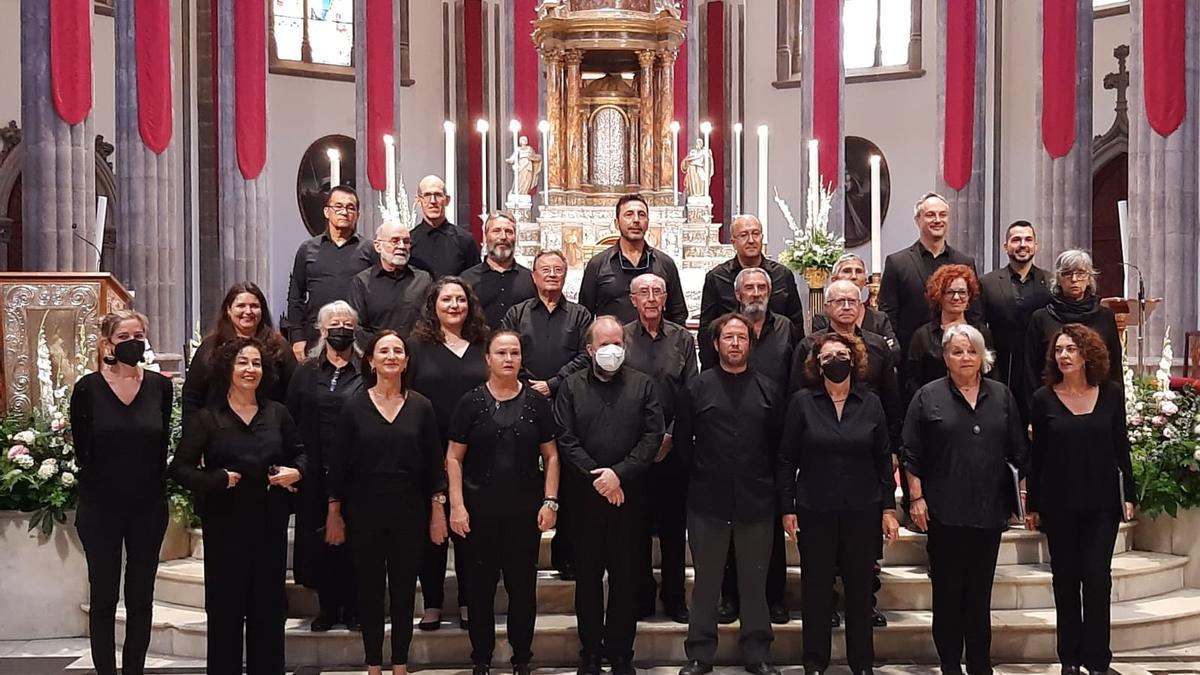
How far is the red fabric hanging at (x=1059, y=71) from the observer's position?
1142cm

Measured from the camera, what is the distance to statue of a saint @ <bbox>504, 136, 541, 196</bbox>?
11.3 meters

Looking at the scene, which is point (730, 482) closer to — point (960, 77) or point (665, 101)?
point (665, 101)

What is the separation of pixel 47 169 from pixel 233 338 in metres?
5.83

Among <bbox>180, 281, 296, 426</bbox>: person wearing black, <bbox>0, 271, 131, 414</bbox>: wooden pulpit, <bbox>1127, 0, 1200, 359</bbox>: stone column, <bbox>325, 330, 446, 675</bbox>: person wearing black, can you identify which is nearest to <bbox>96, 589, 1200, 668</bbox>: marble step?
<bbox>325, 330, 446, 675</bbox>: person wearing black

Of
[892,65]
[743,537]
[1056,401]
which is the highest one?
[892,65]

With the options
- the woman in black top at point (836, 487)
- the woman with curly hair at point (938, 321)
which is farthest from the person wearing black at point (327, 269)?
the woman with curly hair at point (938, 321)

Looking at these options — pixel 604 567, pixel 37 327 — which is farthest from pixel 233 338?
pixel 37 327

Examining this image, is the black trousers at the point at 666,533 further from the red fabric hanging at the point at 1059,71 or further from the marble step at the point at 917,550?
the red fabric hanging at the point at 1059,71

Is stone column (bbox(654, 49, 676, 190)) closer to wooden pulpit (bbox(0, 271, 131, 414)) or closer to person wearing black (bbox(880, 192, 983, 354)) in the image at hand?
person wearing black (bbox(880, 192, 983, 354))

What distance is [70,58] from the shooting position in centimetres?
987

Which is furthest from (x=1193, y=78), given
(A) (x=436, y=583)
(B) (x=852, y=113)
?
(A) (x=436, y=583)

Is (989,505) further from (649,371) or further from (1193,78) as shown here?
(1193,78)

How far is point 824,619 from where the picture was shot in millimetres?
5273

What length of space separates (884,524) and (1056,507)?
2.22ft
